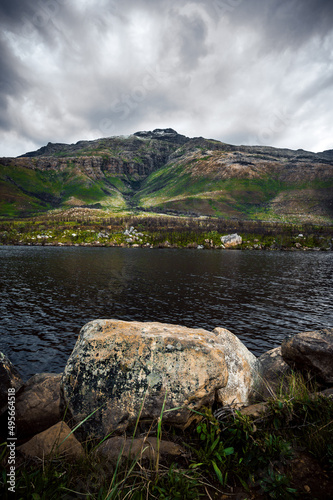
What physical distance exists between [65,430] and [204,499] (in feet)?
15.3

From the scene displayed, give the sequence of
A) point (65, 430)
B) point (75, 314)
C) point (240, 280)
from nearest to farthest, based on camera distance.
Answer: point (65, 430), point (75, 314), point (240, 280)

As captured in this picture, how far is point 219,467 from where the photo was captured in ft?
14.4

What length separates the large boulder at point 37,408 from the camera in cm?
838

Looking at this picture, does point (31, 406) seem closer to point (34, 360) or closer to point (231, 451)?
point (231, 451)

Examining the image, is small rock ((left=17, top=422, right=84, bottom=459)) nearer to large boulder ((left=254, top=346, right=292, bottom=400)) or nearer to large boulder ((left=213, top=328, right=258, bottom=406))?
large boulder ((left=213, top=328, right=258, bottom=406))

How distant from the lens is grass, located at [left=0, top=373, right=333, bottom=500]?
3615 millimetres

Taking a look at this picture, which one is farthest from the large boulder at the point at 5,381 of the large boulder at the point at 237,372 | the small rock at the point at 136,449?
the large boulder at the point at 237,372

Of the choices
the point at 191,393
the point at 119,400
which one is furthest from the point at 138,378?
the point at 191,393

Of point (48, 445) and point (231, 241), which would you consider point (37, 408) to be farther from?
point (231, 241)

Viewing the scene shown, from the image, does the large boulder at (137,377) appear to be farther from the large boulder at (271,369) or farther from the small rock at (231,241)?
the small rock at (231,241)

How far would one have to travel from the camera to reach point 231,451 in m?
4.35

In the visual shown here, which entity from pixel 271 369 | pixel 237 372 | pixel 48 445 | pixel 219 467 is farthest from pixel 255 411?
pixel 271 369

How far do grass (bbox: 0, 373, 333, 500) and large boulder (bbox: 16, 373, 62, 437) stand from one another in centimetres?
473

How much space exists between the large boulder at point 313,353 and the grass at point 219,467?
339 centimetres
